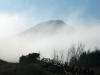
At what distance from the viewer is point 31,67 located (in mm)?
57625

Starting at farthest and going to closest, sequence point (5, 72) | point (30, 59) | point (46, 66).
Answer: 1. point (30, 59)
2. point (46, 66)
3. point (5, 72)

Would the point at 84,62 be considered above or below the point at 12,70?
above

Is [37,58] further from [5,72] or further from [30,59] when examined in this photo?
[5,72]

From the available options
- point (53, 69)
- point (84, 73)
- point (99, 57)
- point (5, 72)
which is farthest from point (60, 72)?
point (99, 57)

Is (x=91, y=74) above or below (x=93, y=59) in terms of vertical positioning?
below

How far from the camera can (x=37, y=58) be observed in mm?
82438

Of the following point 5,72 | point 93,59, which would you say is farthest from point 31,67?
point 93,59

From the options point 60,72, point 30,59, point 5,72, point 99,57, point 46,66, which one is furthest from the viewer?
point 99,57

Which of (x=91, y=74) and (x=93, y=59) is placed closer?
(x=91, y=74)

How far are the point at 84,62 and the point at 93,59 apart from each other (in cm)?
498

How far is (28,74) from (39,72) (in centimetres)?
350

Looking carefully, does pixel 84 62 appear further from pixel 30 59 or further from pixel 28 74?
pixel 28 74

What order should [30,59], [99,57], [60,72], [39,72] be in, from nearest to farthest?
[39,72]
[60,72]
[30,59]
[99,57]

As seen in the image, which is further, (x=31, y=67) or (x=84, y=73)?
(x=84, y=73)
